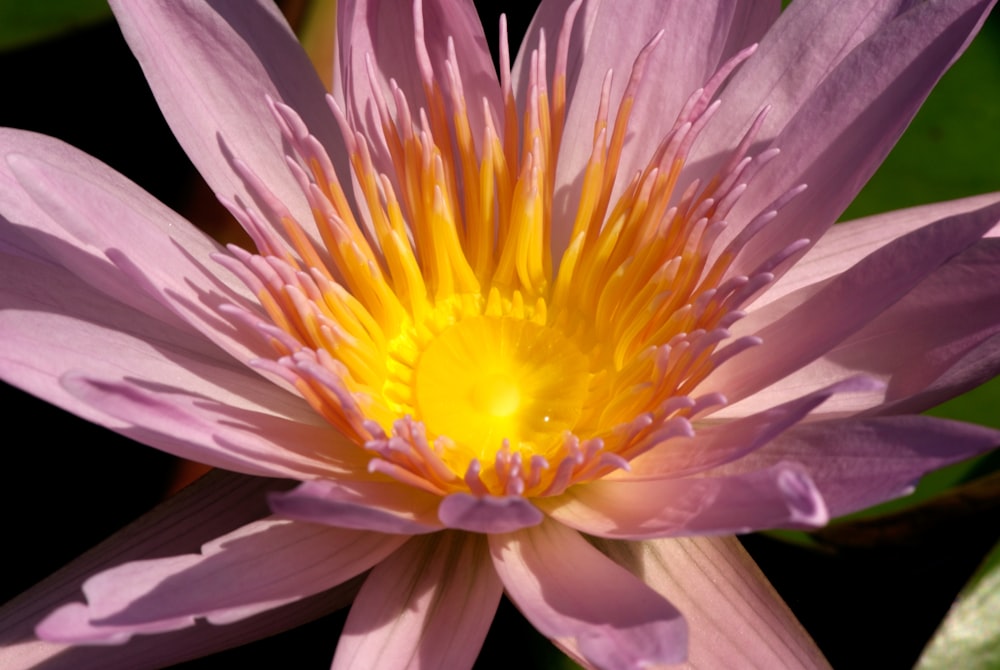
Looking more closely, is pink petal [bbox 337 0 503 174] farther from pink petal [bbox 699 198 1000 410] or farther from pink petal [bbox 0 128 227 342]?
pink petal [bbox 699 198 1000 410]

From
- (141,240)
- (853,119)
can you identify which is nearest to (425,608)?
(141,240)

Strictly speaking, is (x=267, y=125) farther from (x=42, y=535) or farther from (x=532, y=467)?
(x=42, y=535)

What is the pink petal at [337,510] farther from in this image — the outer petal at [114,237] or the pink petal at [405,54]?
the pink petal at [405,54]

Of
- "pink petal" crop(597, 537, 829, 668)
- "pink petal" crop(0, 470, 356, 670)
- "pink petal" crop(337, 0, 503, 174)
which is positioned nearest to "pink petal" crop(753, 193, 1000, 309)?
"pink petal" crop(597, 537, 829, 668)

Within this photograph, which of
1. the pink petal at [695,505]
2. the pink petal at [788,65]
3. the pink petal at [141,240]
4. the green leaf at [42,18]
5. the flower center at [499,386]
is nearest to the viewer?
the pink petal at [695,505]

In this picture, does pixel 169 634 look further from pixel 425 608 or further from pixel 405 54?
pixel 405 54

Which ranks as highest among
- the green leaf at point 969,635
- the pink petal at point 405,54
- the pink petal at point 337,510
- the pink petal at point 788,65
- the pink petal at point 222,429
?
the pink petal at point 405,54

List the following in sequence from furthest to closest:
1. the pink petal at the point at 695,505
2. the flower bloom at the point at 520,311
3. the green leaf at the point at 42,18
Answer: the green leaf at the point at 42,18 < the flower bloom at the point at 520,311 < the pink petal at the point at 695,505

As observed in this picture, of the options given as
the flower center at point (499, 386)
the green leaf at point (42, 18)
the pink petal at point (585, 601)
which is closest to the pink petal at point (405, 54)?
the flower center at point (499, 386)

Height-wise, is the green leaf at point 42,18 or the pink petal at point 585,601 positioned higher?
the green leaf at point 42,18
